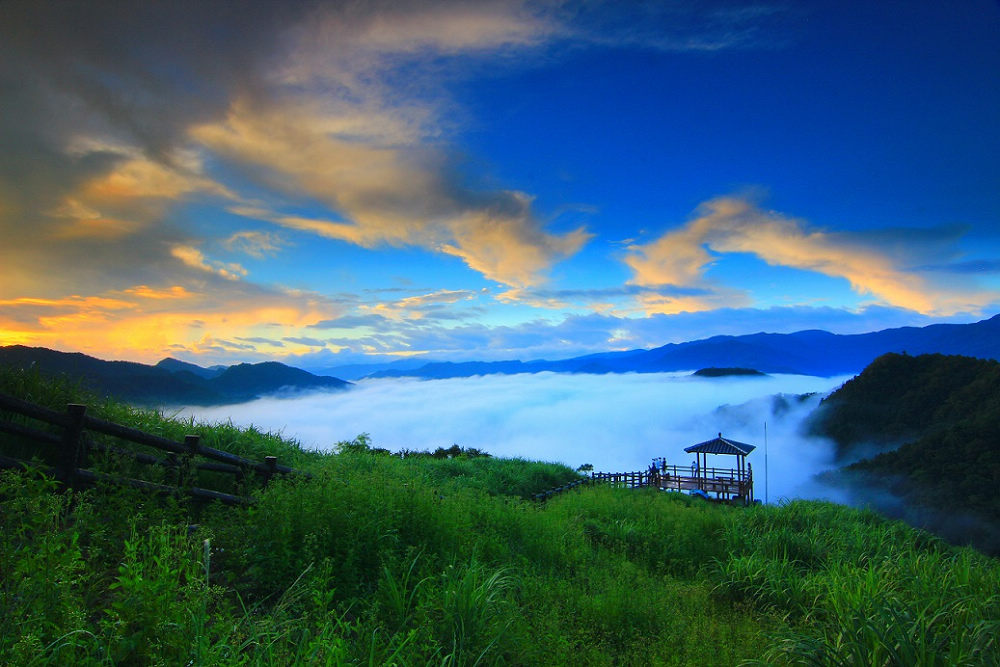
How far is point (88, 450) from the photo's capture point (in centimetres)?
766

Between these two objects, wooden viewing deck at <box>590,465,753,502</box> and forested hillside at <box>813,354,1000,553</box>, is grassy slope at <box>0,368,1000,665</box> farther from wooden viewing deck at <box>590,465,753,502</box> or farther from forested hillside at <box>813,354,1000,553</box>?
forested hillside at <box>813,354,1000,553</box>

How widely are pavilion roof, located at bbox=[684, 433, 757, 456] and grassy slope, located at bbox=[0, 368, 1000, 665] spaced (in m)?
26.9

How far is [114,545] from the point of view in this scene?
20.1 ft

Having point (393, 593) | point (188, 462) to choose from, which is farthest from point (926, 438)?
point (188, 462)

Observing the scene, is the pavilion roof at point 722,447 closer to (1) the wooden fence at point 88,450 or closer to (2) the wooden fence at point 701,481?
(2) the wooden fence at point 701,481

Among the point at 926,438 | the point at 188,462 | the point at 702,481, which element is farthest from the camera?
the point at 926,438

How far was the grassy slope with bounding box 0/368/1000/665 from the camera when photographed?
4.18m

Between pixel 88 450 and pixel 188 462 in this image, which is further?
pixel 188 462

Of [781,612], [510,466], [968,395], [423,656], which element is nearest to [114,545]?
[423,656]

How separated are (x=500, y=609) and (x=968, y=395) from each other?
3424 inches

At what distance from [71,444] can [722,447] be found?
37.0 meters

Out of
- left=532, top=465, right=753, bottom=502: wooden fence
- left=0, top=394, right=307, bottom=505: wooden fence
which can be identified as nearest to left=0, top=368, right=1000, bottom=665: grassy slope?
left=0, top=394, right=307, bottom=505: wooden fence

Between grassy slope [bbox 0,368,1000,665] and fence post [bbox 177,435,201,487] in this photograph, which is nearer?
grassy slope [bbox 0,368,1000,665]

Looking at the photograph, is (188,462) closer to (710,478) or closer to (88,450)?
(88,450)
